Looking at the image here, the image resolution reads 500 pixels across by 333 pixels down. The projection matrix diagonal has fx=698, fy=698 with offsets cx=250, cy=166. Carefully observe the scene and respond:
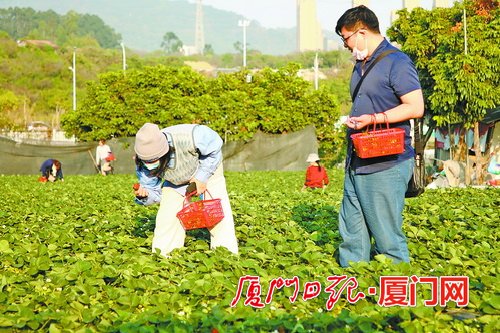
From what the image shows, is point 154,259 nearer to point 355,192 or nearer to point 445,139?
point 355,192

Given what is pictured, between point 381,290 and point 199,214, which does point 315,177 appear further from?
point 381,290

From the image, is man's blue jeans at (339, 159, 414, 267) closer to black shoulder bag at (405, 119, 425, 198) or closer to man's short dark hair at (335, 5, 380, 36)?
black shoulder bag at (405, 119, 425, 198)

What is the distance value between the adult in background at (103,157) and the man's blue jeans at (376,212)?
63.1ft

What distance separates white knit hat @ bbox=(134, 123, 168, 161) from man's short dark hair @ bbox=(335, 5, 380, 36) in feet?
5.29

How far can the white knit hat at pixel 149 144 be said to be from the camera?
5309 mm

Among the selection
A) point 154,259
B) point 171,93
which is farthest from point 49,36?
point 154,259

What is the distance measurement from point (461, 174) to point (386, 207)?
16.3 metres

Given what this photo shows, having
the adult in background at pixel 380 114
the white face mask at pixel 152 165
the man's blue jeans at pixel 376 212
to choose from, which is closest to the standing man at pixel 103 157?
the white face mask at pixel 152 165

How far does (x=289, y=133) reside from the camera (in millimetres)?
26312

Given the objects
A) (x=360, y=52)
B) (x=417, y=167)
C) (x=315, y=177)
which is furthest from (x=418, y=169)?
(x=315, y=177)

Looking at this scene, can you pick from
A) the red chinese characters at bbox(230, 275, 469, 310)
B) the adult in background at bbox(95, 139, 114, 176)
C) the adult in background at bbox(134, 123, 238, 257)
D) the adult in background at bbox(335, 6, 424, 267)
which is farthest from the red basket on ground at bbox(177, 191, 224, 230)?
the adult in background at bbox(95, 139, 114, 176)

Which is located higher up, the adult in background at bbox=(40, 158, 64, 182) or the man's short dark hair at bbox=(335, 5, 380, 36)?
the man's short dark hair at bbox=(335, 5, 380, 36)

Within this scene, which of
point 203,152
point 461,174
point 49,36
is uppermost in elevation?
point 49,36

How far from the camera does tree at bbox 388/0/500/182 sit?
61.7ft
